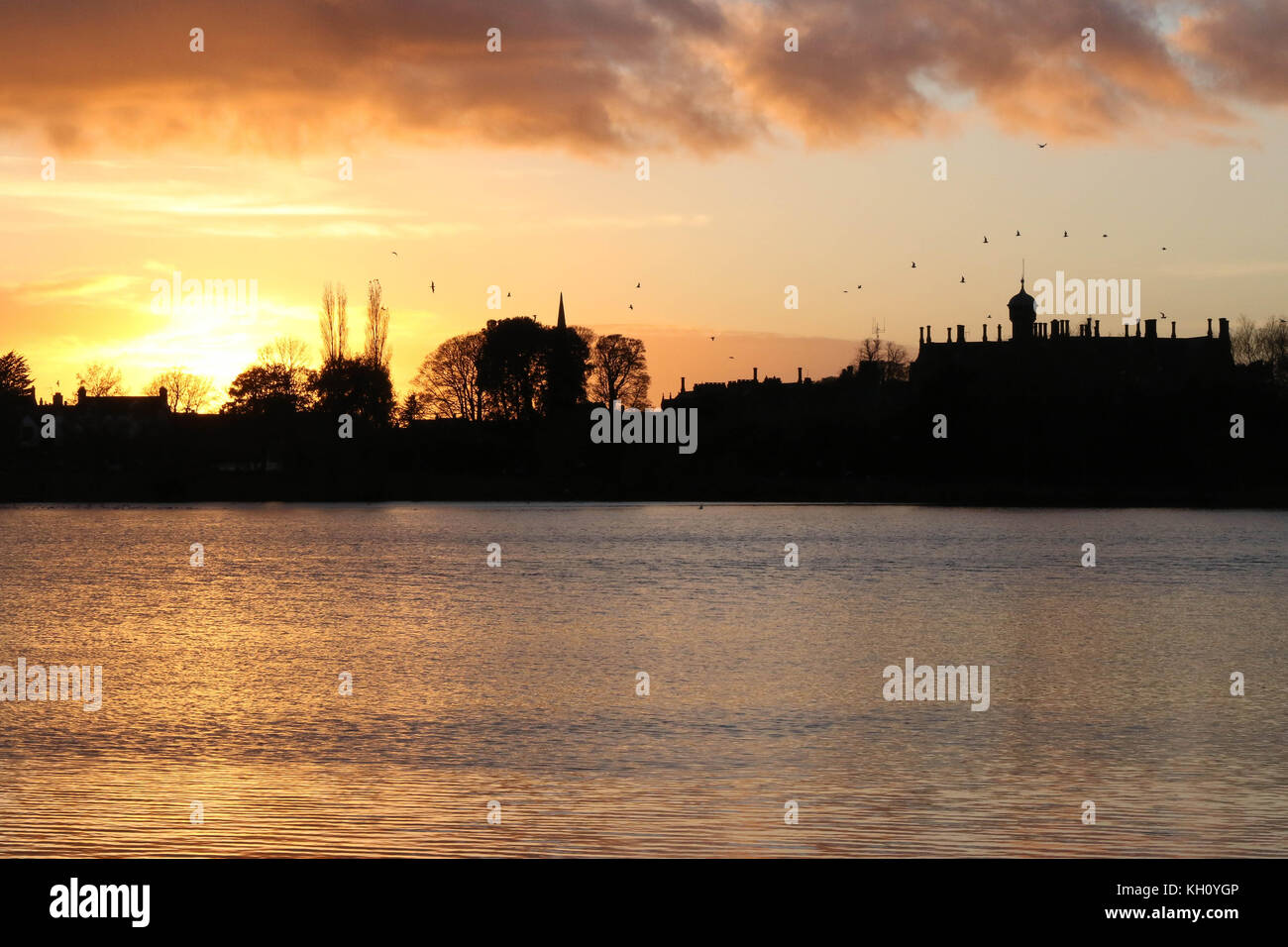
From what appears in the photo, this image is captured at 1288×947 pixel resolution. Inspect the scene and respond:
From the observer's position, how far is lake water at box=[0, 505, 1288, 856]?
A: 1320 cm

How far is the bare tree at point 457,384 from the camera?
14562 centimetres

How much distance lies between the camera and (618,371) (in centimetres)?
15438

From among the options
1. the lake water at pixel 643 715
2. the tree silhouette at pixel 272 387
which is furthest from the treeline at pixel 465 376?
the lake water at pixel 643 715

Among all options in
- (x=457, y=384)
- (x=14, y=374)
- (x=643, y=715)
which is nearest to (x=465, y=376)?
(x=457, y=384)

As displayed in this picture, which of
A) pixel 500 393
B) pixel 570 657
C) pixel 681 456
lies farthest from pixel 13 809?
pixel 500 393

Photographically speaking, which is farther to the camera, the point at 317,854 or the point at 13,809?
the point at 13,809

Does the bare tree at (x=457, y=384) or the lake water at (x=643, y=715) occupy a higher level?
the bare tree at (x=457, y=384)

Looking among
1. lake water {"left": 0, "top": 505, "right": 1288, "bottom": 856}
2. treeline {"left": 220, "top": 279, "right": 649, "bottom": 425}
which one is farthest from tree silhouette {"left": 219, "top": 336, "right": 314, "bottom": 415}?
lake water {"left": 0, "top": 505, "right": 1288, "bottom": 856}

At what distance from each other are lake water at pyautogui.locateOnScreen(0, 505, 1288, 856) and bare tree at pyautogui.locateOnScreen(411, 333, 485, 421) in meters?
95.1

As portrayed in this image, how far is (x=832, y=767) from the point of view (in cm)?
1630

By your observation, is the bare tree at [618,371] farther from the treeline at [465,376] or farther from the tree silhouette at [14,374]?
the tree silhouette at [14,374]

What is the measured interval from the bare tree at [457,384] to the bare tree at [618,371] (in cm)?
1318
